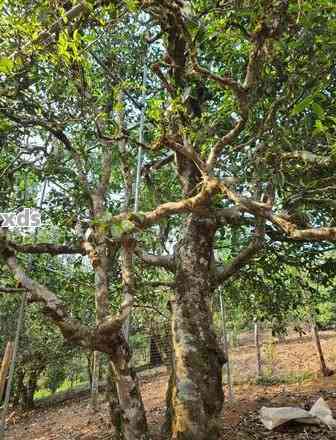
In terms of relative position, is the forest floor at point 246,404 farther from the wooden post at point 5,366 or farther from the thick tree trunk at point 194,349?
the wooden post at point 5,366

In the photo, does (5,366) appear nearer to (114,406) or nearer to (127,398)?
(114,406)

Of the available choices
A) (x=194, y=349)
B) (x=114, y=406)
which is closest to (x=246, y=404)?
(x=114, y=406)

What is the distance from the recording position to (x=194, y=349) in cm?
440

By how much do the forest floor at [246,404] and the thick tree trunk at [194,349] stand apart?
2.42ft

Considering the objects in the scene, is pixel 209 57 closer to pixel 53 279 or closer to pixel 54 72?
pixel 54 72

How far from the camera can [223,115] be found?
428 cm

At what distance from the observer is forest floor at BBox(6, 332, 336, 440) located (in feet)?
18.5

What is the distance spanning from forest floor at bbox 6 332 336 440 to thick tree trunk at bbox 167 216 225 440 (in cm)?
Result: 74

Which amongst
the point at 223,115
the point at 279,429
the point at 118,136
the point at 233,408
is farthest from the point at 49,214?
the point at 233,408

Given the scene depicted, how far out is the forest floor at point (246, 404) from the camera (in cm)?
565

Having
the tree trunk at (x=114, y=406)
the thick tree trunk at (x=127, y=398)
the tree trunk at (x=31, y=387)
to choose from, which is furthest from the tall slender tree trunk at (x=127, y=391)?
the tree trunk at (x=31, y=387)

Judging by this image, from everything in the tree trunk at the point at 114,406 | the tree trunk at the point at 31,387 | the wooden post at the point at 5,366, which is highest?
the wooden post at the point at 5,366

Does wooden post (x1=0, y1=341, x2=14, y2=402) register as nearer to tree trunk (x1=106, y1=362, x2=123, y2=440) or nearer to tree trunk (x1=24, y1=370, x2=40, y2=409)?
tree trunk (x1=106, y1=362, x2=123, y2=440)

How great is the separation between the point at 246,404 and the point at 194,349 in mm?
4517
